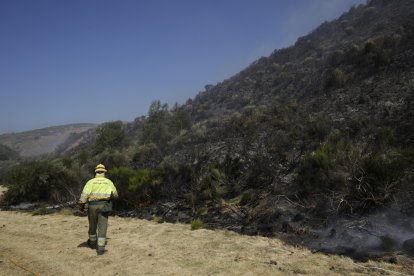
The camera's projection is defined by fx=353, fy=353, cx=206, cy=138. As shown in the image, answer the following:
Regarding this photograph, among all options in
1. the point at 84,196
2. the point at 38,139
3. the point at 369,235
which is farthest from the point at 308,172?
the point at 38,139

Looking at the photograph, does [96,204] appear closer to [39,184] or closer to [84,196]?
[84,196]

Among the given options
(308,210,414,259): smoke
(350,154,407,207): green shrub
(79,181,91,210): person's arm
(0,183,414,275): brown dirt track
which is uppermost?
(350,154,407,207): green shrub

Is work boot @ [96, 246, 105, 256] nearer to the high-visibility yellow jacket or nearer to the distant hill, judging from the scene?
the high-visibility yellow jacket

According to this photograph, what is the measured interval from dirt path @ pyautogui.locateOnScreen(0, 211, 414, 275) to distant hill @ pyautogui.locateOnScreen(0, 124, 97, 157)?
3794 inches

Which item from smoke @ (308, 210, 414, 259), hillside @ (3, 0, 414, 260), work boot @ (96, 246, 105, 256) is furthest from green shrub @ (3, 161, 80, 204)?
smoke @ (308, 210, 414, 259)

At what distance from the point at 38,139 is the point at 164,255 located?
12022 cm

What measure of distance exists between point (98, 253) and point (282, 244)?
12.7 ft

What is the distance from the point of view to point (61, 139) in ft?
384

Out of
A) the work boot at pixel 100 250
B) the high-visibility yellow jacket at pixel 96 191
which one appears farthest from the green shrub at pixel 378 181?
the work boot at pixel 100 250

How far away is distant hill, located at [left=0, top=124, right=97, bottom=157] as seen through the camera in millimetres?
103562

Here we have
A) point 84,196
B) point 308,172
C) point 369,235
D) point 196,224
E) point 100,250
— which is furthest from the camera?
point 308,172

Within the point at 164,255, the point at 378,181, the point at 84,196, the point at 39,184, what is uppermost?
the point at 378,181

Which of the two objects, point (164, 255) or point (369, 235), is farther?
point (164, 255)

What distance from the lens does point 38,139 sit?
11481cm
